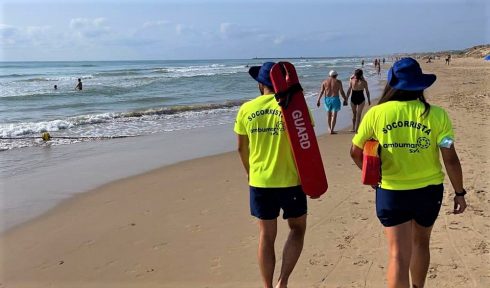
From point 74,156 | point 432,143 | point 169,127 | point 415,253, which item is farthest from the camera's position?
point 169,127

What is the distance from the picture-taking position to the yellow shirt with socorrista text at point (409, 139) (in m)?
2.81

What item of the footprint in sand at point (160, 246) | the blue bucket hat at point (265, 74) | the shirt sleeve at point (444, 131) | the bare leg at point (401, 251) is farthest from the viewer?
the footprint in sand at point (160, 246)

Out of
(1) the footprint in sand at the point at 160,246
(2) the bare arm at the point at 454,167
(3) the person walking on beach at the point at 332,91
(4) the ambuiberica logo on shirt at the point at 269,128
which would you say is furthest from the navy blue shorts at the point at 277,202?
(3) the person walking on beach at the point at 332,91

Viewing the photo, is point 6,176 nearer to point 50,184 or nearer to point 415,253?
point 50,184

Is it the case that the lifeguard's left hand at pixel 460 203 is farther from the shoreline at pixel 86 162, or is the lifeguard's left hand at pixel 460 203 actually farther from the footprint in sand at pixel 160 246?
the shoreline at pixel 86 162

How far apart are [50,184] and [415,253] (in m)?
6.04

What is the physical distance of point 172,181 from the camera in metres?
7.34

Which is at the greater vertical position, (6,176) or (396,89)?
(396,89)

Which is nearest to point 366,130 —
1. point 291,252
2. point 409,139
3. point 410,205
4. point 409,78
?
point 409,139

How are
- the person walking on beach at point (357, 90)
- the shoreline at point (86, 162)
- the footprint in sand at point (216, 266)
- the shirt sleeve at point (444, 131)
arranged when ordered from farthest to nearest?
the person walking on beach at point (357, 90)
the shoreline at point (86, 162)
the footprint in sand at point (216, 266)
the shirt sleeve at point (444, 131)

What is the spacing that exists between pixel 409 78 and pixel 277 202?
47.3 inches

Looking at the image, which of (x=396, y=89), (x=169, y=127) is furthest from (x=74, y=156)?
(x=396, y=89)

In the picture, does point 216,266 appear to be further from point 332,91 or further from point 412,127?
point 332,91

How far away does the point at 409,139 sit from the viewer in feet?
A: 9.27
